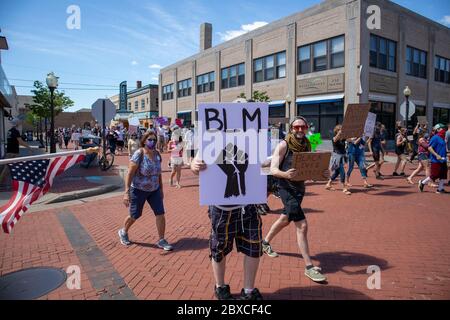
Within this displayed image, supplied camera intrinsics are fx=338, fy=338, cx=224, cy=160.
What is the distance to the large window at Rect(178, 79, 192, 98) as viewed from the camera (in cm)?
3742

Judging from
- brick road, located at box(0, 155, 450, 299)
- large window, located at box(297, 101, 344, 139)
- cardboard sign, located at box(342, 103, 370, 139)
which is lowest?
brick road, located at box(0, 155, 450, 299)

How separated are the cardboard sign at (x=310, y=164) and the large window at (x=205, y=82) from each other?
99.0ft

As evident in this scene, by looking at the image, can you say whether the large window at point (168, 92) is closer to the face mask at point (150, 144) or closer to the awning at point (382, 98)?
the awning at point (382, 98)

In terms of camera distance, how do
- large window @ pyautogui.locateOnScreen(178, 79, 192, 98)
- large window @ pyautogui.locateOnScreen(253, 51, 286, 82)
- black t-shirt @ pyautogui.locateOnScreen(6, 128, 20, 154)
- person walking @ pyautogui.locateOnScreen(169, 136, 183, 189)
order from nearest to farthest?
1. person walking @ pyautogui.locateOnScreen(169, 136, 183, 189)
2. black t-shirt @ pyautogui.locateOnScreen(6, 128, 20, 154)
3. large window @ pyautogui.locateOnScreen(253, 51, 286, 82)
4. large window @ pyautogui.locateOnScreen(178, 79, 192, 98)

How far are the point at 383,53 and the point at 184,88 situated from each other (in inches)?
884

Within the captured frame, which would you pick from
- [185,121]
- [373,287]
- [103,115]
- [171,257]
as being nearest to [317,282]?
[373,287]

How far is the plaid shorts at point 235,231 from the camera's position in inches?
124

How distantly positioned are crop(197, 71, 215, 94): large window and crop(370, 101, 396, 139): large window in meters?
16.3

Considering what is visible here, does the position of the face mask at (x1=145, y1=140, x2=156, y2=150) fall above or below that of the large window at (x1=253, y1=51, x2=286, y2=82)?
below

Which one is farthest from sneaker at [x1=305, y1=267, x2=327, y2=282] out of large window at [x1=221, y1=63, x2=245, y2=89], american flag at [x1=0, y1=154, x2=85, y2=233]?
large window at [x1=221, y1=63, x2=245, y2=89]

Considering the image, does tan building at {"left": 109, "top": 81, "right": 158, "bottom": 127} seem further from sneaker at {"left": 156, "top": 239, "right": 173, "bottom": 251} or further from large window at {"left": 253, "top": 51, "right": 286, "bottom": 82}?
sneaker at {"left": 156, "top": 239, "right": 173, "bottom": 251}

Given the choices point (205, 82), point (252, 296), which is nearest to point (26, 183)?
point (252, 296)
